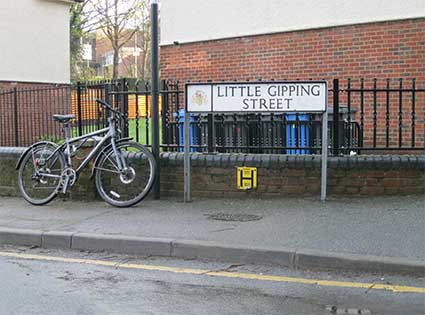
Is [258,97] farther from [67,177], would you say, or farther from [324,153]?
[67,177]

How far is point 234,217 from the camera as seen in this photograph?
23.7ft

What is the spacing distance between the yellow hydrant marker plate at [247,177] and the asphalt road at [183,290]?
2.60 meters

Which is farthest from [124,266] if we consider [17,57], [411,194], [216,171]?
[17,57]

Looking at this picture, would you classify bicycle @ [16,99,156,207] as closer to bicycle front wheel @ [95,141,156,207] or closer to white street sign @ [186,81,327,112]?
bicycle front wheel @ [95,141,156,207]

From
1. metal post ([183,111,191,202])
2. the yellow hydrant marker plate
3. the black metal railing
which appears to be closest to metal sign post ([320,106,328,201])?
the black metal railing

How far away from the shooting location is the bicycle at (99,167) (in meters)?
8.07

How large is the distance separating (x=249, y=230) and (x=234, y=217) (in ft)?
2.53

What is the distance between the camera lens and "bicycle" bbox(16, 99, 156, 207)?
26.5 ft

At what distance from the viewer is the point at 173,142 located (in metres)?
9.52

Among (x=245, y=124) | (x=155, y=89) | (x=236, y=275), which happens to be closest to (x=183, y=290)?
(x=236, y=275)

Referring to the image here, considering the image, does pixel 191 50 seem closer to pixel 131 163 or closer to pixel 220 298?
pixel 131 163

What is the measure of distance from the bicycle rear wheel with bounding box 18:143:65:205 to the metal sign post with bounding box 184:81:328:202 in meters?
1.99

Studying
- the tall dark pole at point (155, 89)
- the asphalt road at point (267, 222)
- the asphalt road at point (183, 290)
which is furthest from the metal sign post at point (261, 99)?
the asphalt road at point (183, 290)

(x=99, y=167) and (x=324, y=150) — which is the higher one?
(x=324, y=150)
